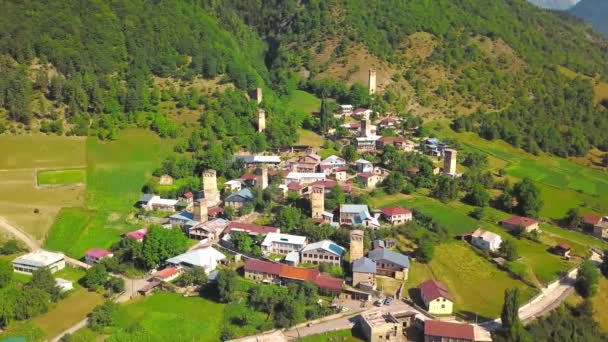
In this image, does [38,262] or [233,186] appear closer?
[38,262]

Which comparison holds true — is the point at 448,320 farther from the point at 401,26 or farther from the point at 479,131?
the point at 401,26

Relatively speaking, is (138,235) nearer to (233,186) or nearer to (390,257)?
(233,186)

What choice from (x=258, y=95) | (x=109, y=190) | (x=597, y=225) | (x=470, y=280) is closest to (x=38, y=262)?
(x=109, y=190)

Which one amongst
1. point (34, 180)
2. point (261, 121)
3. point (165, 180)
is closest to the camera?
point (34, 180)

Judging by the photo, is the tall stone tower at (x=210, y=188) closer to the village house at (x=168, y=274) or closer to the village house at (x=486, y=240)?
Result: the village house at (x=168, y=274)

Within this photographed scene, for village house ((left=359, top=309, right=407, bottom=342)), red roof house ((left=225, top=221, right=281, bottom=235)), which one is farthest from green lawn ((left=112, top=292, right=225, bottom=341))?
village house ((left=359, top=309, right=407, bottom=342))

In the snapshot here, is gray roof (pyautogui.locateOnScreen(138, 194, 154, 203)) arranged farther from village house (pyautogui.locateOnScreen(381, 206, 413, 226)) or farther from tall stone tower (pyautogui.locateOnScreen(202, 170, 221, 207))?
village house (pyautogui.locateOnScreen(381, 206, 413, 226))

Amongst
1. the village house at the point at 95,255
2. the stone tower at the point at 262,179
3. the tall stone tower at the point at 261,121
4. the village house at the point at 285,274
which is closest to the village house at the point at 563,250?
the village house at the point at 285,274
